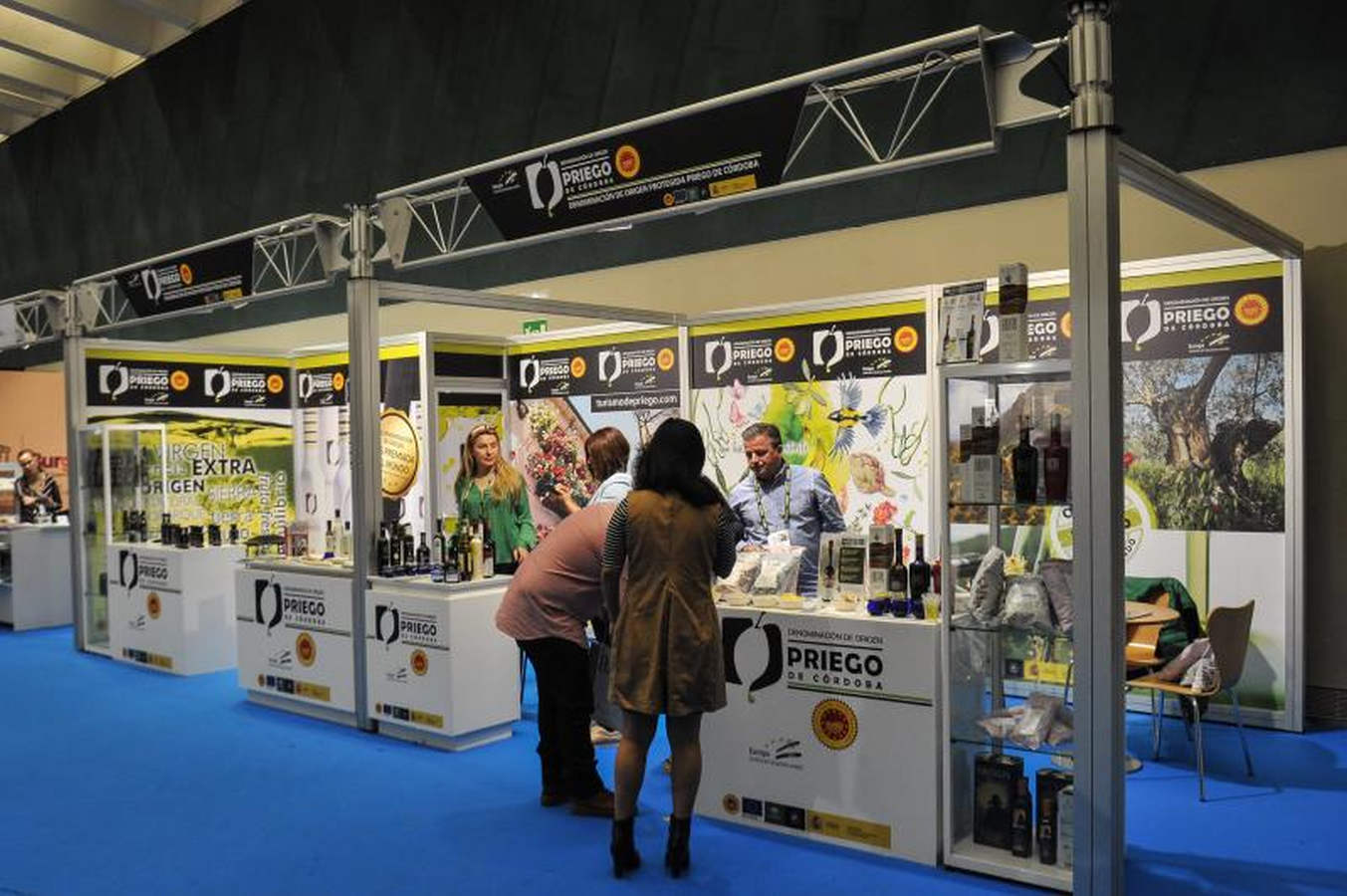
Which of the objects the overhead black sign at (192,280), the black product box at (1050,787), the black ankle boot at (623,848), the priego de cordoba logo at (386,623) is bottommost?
the black ankle boot at (623,848)

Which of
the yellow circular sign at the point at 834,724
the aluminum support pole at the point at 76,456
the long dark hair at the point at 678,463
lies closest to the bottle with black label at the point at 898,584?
the yellow circular sign at the point at 834,724

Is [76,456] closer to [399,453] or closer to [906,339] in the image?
[399,453]

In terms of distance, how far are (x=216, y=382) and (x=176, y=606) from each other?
2.64 meters

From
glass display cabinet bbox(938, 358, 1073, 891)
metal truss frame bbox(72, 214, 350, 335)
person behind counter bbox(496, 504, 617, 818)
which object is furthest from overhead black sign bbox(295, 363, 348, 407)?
glass display cabinet bbox(938, 358, 1073, 891)

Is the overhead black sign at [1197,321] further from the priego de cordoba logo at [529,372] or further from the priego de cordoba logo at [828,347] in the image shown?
the priego de cordoba logo at [529,372]

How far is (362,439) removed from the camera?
18.8 feet

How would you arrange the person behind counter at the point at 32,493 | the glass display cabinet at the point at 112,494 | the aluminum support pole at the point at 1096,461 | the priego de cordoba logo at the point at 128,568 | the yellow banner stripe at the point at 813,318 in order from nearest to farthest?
the aluminum support pole at the point at 1096,461 < the yellow banner stripe at the point at 813,318 < the priego de cordoba logo at the point at 128,568 < the glass display cabinet at the point at 112,494 < the person behind counter at the point at 32,493

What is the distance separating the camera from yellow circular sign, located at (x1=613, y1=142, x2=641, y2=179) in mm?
4883

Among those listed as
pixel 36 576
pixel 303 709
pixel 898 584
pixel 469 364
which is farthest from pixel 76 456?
pixel 898 584

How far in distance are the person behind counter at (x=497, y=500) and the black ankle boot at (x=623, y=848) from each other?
2.81 m

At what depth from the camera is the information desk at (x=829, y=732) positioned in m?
3.60

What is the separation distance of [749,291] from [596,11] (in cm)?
278

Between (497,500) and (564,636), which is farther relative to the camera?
(497,500)

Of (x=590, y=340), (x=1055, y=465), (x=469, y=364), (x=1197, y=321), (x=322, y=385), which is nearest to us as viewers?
(x=1055, y=465)
